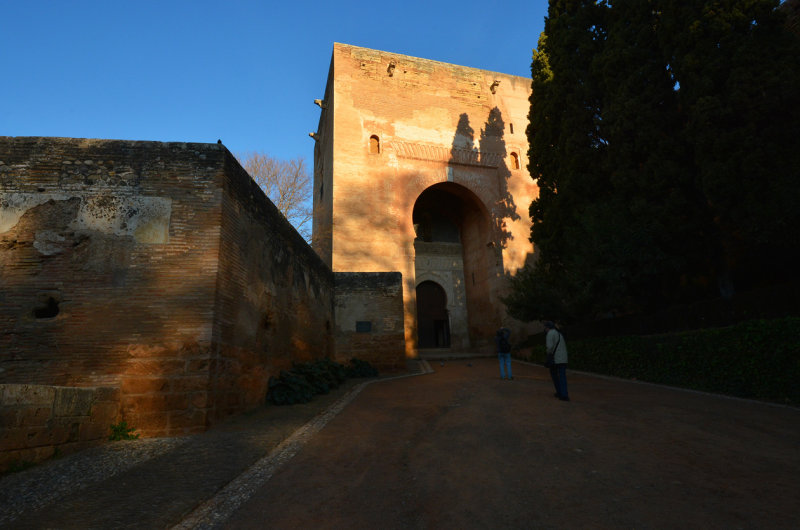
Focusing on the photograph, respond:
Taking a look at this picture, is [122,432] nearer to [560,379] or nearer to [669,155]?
[560,379]

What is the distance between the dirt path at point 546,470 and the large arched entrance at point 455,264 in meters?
13.4

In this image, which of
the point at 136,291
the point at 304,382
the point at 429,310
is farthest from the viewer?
the point at 429,310

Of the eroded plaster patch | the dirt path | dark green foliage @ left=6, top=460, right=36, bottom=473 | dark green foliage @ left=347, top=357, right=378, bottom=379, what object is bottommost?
the dirt path

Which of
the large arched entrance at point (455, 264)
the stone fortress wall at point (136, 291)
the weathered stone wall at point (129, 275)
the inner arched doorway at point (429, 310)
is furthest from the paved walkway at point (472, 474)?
the inner arched doorway at point (429, 310)

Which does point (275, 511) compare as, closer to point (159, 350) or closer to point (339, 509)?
point (339, 509)

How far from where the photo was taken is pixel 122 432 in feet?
14.9

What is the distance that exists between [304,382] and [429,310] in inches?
557

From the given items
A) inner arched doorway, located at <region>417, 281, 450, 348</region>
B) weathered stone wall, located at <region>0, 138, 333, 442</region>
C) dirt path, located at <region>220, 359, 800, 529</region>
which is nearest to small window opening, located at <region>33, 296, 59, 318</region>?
weathered stone wall, located at <region>0, 138, 333, 442</region>

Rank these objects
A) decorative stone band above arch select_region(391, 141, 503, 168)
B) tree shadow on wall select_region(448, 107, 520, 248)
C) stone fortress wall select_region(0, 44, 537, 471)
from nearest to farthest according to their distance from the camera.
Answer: stone fortress wall select_region(0, 44, 537, 471), decorative stone band above arch select_region(391, 141, 503, 168), tree shadow on wall select_region(448, 107, 520, 248)

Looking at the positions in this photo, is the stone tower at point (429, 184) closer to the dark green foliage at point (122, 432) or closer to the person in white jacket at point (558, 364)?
the person in white jacket at point (558, 364)

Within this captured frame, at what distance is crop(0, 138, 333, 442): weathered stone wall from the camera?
188 inches

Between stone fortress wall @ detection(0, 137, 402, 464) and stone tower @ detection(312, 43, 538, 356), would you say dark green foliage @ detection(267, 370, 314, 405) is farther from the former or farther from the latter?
stone tower @ detection(312, 43, 538, 356)

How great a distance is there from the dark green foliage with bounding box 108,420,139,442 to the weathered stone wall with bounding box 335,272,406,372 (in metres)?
7.09

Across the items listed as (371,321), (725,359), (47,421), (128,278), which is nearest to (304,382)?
(128,278)
